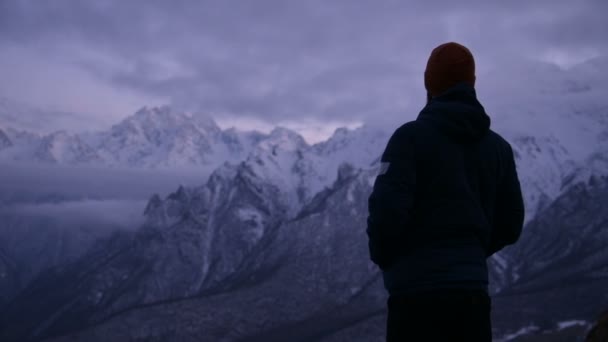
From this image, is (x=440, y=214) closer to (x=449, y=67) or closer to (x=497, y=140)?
(x=497, y=140)

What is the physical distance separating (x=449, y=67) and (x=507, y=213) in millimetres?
1883

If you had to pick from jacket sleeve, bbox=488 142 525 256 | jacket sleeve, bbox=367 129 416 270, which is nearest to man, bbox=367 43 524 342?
jacket sleeve, bbox=367 129 416 270

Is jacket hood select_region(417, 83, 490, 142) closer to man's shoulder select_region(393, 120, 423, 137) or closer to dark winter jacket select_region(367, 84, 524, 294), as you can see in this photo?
dark winter jacket select_region(367, 84, 524, 294)

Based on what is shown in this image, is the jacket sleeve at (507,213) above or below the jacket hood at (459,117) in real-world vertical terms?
below

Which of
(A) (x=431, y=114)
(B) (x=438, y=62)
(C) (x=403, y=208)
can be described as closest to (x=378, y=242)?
(C) (x=403, y=208)

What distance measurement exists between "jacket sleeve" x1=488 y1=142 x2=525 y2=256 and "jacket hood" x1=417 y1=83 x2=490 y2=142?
2.68 feet

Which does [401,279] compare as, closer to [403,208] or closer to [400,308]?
[400,308]

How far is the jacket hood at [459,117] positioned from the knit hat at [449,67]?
208mm

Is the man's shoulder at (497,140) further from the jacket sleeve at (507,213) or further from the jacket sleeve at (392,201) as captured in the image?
the jacket sleeve at (392,201)

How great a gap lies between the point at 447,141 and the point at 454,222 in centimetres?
93

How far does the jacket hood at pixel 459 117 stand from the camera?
760cm

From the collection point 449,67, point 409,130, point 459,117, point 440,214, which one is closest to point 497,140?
point 459,117

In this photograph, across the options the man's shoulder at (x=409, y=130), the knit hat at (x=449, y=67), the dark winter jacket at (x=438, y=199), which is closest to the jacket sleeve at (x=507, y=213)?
the dark winter jacket at (x=438, y=199)

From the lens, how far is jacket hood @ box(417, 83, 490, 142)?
7602 mm
